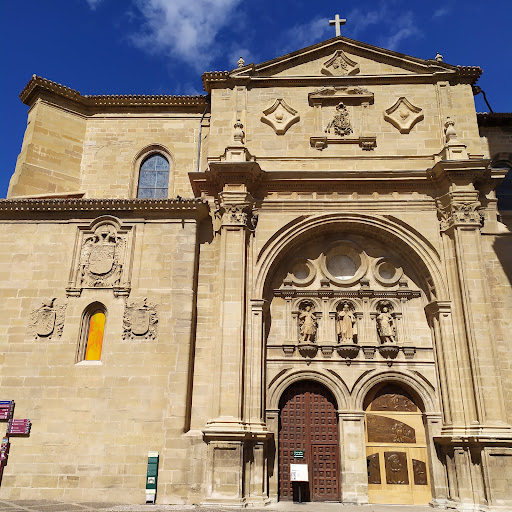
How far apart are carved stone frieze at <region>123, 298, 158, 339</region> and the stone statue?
6.33m

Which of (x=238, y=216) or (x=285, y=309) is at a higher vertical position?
(x=238, y=216)

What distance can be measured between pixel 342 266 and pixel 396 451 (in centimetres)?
546

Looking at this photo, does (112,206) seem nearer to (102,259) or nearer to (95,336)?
(102,259)

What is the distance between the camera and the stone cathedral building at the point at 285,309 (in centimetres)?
1282

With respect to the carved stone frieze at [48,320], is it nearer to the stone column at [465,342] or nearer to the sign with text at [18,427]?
the sign with text at [18,427]

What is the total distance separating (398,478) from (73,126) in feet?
51.3

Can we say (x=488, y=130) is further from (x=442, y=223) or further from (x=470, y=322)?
(x=470, y=322)

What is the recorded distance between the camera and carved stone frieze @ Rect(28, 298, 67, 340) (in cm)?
1395

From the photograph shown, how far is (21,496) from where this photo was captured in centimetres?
1252

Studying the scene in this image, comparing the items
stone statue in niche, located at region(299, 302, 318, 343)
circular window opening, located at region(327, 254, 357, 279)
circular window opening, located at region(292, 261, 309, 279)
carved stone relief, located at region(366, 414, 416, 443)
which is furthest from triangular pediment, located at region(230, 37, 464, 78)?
carved stone relief, located at region(366, 414, 416, 443)

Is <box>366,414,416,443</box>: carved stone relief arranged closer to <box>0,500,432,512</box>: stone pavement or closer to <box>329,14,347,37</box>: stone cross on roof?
<box>0,500,432,512</box>: stone pavement

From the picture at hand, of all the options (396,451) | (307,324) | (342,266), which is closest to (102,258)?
(307,324)

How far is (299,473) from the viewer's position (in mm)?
13047

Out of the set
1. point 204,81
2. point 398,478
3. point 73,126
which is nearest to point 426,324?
point 398,478
